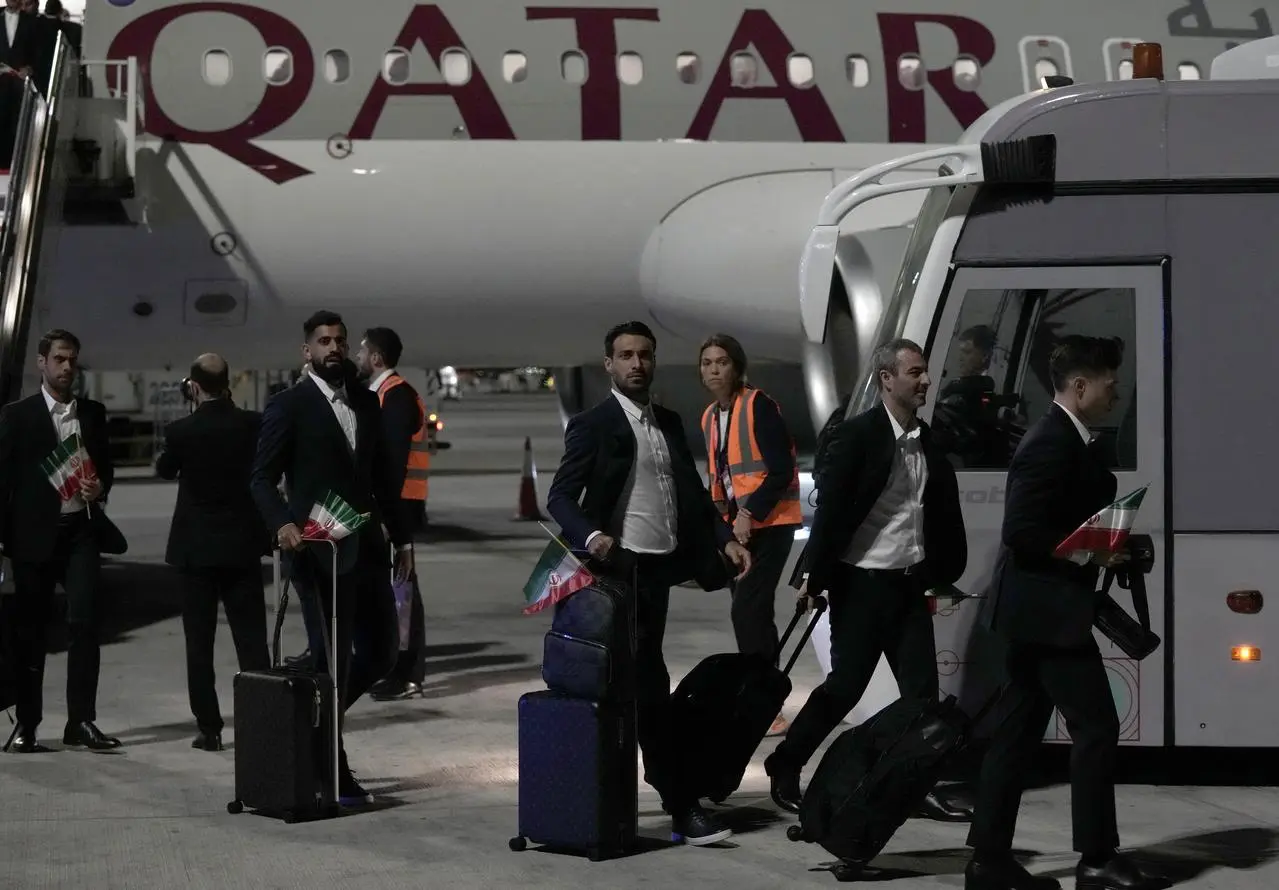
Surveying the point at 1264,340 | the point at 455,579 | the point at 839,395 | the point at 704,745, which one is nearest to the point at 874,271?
the point at 839,395

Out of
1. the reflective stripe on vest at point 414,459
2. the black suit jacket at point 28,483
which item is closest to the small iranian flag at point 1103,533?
the black suit jacket at point 28,483

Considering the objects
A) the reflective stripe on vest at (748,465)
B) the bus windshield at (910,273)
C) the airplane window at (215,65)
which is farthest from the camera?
the airplane window at (215,65)

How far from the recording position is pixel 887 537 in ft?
21.0

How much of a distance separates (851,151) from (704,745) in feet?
33.7

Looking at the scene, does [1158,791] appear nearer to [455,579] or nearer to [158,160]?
[455,579]

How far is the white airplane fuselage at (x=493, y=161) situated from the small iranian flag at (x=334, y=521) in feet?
27.4

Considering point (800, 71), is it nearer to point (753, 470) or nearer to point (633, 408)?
point (753, 470)

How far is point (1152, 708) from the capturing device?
7.14 meters

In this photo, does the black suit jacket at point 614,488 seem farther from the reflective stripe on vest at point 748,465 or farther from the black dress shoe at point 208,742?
the black dress shoe at point 208,742

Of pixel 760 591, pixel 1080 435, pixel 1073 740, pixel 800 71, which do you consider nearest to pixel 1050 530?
pixel 1080 435

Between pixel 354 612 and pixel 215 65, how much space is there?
29.8 feet

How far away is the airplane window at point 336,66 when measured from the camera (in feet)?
50.3

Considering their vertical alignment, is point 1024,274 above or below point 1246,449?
above

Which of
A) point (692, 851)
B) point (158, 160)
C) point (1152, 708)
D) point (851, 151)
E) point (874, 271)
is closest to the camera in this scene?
point (692, 851)
